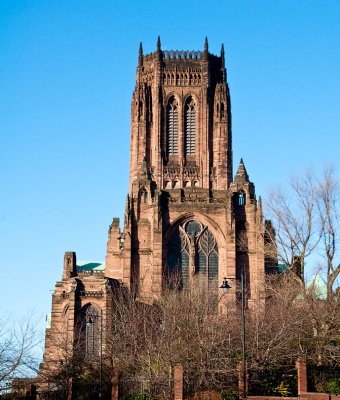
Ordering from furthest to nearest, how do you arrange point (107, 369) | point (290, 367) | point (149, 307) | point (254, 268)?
point (254, 268)
point (149, 307)
point (107, 369)
point (290, 367)

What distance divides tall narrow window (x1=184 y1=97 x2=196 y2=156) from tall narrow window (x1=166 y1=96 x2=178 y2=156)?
97 centimetres

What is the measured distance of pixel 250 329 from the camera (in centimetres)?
5334

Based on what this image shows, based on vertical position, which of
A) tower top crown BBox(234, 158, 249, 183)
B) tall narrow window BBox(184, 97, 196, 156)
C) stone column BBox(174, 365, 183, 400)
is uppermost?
tall narrow window BBox(184, 97, 196, 156)

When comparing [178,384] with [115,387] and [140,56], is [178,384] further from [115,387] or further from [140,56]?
[140,56]

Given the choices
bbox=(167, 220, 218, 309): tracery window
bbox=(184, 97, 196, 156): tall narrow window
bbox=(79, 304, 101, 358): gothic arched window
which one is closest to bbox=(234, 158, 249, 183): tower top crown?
bbox=(167, 220, 218, 309): tracery window

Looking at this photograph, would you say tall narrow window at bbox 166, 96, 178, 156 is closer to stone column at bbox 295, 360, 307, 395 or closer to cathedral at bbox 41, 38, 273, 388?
cathedral at bbox 41, 38, 273, 388

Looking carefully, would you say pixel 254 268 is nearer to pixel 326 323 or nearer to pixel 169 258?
pixel 169 258

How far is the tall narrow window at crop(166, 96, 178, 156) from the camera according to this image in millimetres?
91688

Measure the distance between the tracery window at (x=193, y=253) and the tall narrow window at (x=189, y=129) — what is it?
2330 centimetres

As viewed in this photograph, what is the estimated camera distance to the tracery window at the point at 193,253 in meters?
68.4

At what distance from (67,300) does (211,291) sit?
9953mm

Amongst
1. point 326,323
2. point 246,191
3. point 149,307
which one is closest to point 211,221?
point 246,191

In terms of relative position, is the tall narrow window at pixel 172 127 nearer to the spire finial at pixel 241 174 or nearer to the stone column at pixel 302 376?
the spire finial at pixel 241 174

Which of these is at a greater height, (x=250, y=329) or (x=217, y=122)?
(x=217, y=122)
